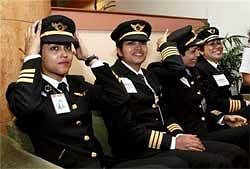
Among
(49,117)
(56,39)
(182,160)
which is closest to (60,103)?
(49,117)

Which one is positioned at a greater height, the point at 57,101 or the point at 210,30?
the point at 210,30

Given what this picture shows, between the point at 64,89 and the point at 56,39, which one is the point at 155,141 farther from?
the point at 56,39

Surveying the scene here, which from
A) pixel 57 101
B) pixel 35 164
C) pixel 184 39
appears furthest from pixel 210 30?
pixel 35 164

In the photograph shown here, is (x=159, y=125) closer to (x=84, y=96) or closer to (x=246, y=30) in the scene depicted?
(x=84, y=96)

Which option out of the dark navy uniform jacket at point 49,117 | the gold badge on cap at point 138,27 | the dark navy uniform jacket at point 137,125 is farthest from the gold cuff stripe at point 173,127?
the gold badge on cap at point 138,27

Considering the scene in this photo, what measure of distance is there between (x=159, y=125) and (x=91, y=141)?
476 millimetres

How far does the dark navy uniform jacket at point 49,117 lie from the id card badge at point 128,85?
A: 19 centimetres

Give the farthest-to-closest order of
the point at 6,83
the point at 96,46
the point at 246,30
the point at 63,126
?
1. the point at 246,30
2. the point at 96,46
3. the point at 6,83
4. the point at 63,126

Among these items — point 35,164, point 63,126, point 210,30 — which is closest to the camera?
point 35,164

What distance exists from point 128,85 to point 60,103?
480 mm

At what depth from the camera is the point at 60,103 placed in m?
1.69

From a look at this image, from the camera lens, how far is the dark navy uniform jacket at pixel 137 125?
6.12 ft

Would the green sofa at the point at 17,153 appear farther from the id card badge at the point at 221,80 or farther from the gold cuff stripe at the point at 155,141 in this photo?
the id card badge at the point at 221,80

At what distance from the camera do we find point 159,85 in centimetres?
224
